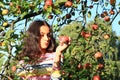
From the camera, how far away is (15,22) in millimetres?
4324

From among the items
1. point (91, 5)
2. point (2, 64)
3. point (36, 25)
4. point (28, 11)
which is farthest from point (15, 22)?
point (91, 5)

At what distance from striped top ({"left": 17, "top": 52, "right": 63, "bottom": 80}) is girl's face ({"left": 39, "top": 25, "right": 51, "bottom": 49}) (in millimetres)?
77

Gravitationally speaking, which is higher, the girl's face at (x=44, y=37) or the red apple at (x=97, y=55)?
the girl's face at (x=44, y=37)

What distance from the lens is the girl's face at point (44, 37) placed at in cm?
333

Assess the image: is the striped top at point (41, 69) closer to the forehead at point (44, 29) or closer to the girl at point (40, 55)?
the girl at point (40, 55)

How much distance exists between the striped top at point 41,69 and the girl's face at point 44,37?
0.25 feet

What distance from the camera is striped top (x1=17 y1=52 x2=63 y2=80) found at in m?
3.27

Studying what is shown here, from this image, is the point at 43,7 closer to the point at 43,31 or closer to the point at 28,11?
the point at 28,11

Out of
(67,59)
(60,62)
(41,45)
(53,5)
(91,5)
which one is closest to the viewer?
(60,62)

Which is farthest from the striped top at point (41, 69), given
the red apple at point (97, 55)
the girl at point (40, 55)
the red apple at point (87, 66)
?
the red apple at point (97, 55)

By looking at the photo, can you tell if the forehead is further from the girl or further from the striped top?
the striped top

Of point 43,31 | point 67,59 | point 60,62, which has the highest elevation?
point 43,31

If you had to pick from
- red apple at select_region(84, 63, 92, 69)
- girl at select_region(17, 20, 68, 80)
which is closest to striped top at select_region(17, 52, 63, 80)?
girl at select_region(17, 20, 68, 80)

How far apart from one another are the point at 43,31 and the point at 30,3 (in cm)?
110
